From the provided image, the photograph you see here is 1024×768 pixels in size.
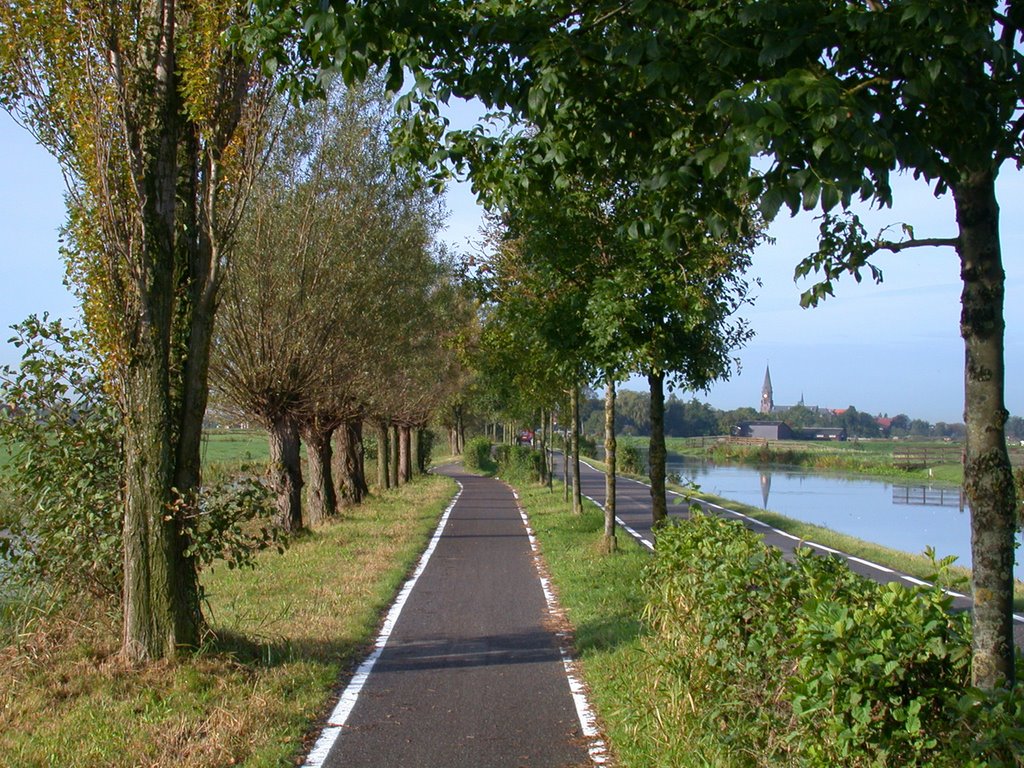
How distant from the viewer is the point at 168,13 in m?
8.41

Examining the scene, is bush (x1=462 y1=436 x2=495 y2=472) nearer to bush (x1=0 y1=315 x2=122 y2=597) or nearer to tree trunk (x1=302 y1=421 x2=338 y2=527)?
tree trunk (x1=302 y1=421 x2=338 y2=527)

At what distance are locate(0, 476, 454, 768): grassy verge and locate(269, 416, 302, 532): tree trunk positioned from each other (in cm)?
837

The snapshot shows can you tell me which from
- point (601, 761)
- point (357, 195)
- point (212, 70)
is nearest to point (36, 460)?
point (212, 70)

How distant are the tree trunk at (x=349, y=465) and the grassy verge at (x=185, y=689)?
60.2ft

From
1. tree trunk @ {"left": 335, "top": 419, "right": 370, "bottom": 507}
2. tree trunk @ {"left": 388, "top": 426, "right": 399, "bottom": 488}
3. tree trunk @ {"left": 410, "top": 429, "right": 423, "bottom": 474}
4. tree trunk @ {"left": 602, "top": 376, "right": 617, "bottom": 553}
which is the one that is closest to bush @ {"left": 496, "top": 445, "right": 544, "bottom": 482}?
tree trunk @ {"left": 410, "top": 429, "right": 423, "bottom": 474}

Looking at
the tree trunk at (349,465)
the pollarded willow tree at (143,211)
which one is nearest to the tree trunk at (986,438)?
the pollarded willow tree at (143,211)

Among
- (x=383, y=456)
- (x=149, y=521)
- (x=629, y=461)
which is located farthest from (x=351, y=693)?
(x=629, y=461)

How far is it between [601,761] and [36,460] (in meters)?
5.38

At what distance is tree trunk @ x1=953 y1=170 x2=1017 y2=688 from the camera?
3977 millimetres

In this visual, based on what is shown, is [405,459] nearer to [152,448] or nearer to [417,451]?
[417,451]

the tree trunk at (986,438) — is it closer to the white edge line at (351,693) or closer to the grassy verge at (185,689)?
the white edge line at (351,693)

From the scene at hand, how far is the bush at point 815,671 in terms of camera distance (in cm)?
386

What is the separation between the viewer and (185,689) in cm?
755

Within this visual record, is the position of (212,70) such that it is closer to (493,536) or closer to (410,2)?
(410,2)
